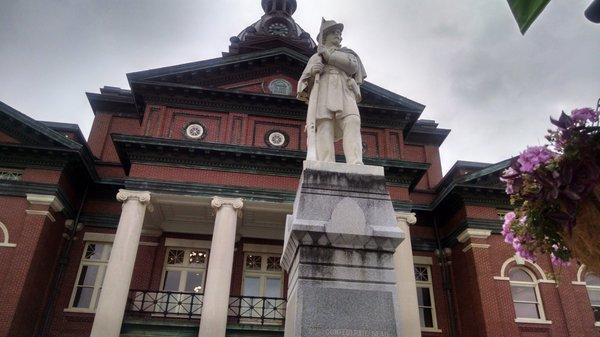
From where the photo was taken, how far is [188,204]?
60.6 ft

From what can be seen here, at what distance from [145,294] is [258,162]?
23.7 ft

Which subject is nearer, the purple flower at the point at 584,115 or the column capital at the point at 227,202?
the purple flower at the point at 584,115

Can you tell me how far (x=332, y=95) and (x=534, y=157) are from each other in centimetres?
346

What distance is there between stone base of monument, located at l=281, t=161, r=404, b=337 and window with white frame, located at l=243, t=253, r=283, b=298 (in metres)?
15.8

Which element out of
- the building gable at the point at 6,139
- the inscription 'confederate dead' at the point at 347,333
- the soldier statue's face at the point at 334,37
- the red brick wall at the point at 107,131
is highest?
the red brick wall at the point at 107,131

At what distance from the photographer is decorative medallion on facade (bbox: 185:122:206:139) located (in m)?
20.3

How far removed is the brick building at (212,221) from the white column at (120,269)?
0.05 m

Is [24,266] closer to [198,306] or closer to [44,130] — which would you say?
[44,130]

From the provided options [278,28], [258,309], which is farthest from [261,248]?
[278,28]

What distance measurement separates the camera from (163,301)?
18906mm

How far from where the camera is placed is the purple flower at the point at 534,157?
2.97 meters

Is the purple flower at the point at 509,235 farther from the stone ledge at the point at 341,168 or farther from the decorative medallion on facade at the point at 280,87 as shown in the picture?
the decorative medallion on facade at the point at 280,87

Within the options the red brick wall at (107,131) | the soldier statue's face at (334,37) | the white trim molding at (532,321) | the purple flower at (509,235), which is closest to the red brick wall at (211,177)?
the red brick wall at (107,131)

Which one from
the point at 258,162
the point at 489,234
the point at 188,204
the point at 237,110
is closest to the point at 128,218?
the point at 188,204
